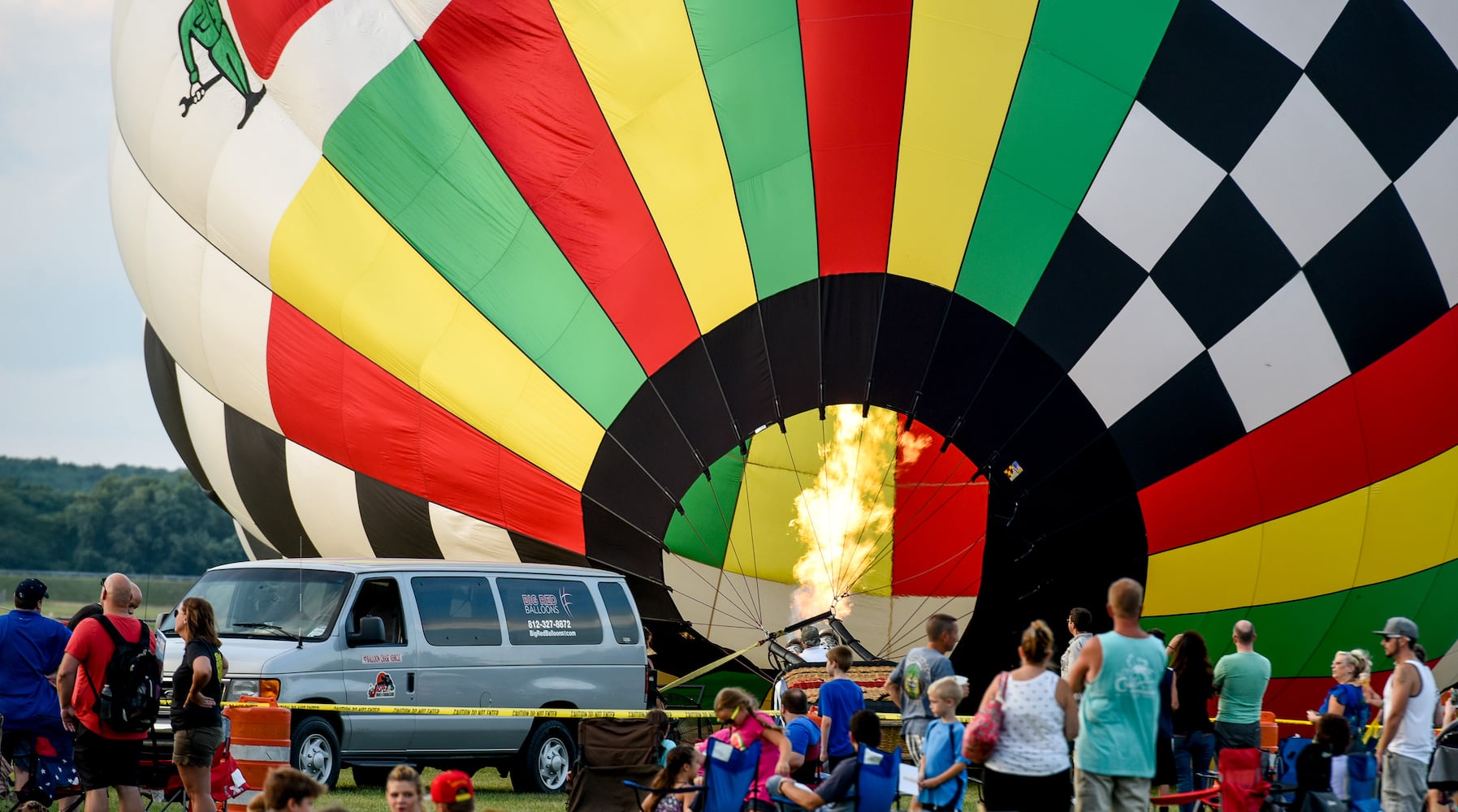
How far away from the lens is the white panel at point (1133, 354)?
396 inches

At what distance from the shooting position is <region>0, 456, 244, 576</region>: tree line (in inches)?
3164

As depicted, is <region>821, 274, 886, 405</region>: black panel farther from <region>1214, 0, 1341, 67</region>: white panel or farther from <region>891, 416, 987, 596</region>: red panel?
<region>1214, 0, 1341, 67</region>: white panel

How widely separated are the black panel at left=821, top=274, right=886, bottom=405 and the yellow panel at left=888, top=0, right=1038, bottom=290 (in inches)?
10.3

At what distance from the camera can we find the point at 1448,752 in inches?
324

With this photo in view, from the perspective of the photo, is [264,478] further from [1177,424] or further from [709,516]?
[1177,424]

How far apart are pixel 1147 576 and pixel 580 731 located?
3960mm

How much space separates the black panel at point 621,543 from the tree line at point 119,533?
71235 millimetres

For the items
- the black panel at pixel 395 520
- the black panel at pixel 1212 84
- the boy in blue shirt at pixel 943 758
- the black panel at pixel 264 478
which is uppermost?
the black panel at pixel 1212 84

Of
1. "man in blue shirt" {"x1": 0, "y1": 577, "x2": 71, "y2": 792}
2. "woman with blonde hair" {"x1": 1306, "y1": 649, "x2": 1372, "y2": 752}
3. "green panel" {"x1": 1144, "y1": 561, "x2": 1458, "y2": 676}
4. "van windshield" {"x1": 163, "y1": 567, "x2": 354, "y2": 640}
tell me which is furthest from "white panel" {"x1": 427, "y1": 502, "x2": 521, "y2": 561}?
"woman with blonde hair" {"x1": 1306, "y1": 649, "x2": 1372, "y2": 752}

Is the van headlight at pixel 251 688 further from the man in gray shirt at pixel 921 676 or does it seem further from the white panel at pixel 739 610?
the man in gray shirt at pixel 921 676

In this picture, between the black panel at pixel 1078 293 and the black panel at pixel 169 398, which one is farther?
the black panel at pixel 169 398

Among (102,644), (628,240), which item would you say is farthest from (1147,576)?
(102,644)

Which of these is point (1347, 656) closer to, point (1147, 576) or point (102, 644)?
point (1147, 576)

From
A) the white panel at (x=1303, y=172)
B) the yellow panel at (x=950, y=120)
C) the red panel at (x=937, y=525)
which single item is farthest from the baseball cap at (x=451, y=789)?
the white panel at (x=1303, y=172)
